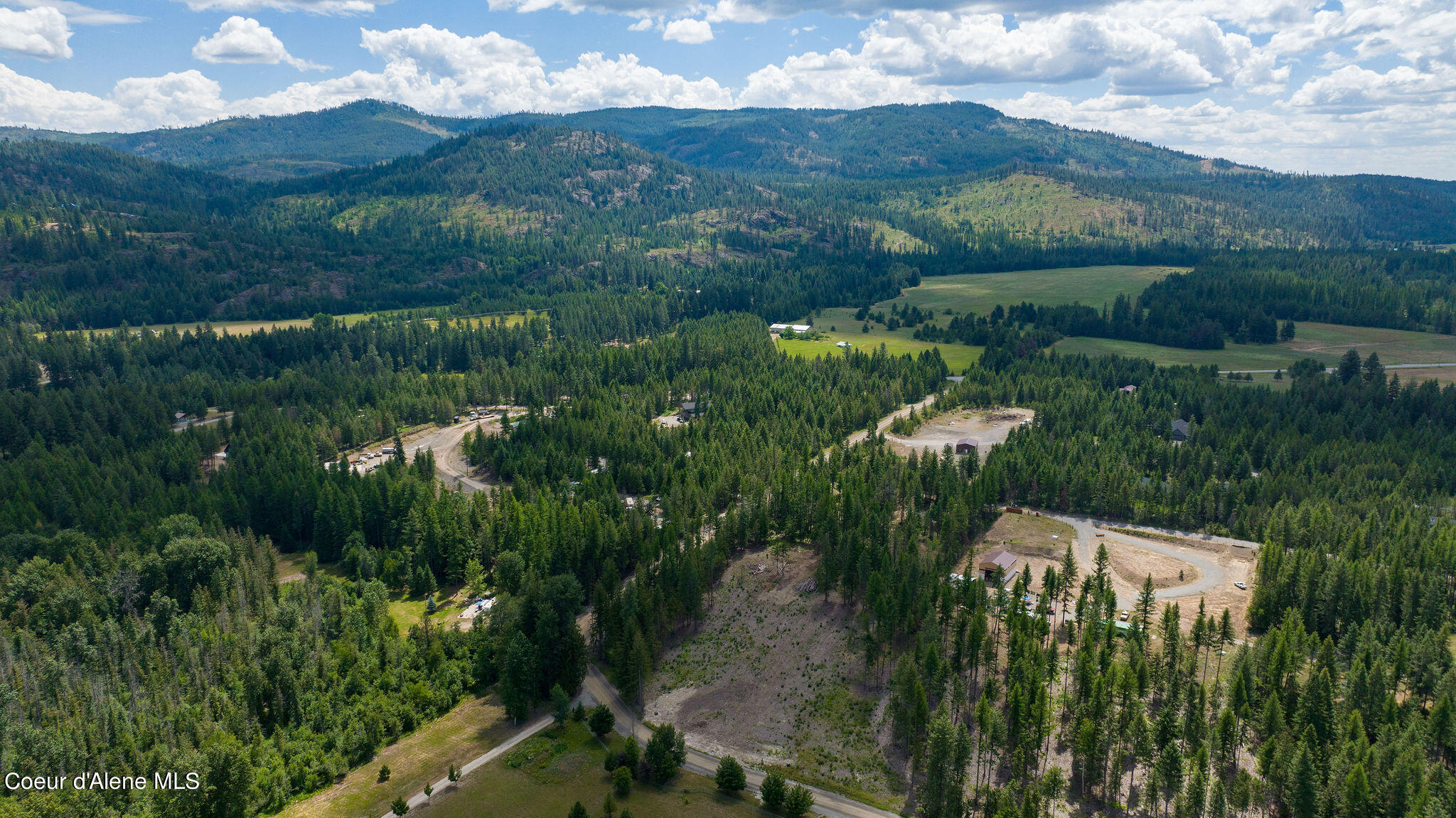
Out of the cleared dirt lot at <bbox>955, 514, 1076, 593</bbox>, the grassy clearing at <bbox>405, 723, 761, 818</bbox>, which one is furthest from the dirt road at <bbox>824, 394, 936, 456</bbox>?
the grassy clearing at <bbox>405, 723, 761, 818</bbox>

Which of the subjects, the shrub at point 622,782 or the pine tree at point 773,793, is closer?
the pine tree at point 773,793

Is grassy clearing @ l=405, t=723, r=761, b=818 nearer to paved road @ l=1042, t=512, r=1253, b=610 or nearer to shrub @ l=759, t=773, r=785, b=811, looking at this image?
shrub @ l=759, t=773, r=785, b=811

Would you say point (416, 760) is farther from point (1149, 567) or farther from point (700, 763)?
point (1149, 567)

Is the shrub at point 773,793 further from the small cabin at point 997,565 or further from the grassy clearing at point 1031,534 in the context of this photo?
the grassy clearing at point 1031,534

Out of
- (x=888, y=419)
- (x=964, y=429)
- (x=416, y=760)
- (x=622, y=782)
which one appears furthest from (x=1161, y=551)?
(x=416, y=760)

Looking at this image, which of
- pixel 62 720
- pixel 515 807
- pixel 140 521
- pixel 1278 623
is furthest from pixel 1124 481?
pixel 140 521

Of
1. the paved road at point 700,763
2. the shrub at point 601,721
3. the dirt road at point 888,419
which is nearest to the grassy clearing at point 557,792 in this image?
the shrub at point 601,721

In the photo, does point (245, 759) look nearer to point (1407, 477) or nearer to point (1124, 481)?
point (1124, 481)
